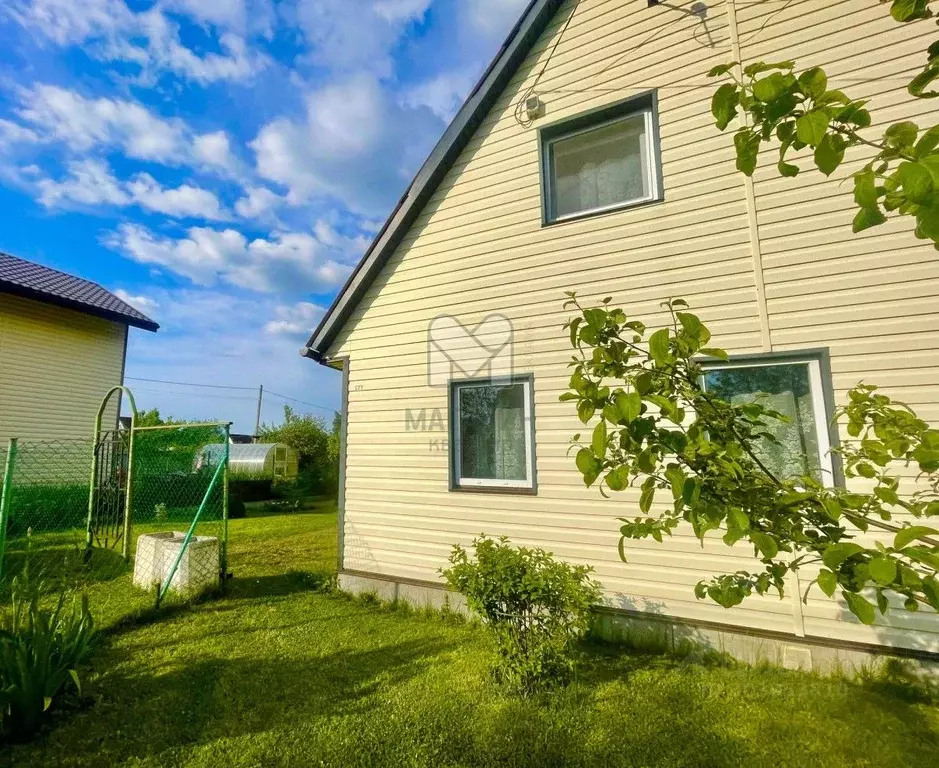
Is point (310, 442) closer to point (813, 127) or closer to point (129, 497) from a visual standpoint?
point (129, 497)

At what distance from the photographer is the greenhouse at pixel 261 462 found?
19481mm

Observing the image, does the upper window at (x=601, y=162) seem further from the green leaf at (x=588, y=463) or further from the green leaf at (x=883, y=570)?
the green leaf at (x=883, y=570)

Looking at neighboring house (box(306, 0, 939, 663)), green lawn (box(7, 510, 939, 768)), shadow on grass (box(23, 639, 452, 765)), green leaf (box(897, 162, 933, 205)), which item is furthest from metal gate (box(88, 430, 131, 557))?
green leaf (box(897, 162, 933, 205))

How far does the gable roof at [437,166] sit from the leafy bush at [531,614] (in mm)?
4384

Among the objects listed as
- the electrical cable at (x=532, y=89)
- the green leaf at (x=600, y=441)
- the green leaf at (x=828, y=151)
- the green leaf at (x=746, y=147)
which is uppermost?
the electrical cable at (x=532, y=89)

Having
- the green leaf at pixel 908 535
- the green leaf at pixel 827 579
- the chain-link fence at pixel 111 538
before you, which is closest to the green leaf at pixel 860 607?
the green leaf at pixel 827 579

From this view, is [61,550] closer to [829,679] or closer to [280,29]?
[280,29]

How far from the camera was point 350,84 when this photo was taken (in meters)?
8.34

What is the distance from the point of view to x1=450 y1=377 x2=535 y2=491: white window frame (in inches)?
209

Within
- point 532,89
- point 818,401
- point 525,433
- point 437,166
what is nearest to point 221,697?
point 525,433

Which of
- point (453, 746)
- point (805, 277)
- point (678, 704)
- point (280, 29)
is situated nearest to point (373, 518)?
point (453, 746)

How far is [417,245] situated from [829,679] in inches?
252

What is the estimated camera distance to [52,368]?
12977 mm

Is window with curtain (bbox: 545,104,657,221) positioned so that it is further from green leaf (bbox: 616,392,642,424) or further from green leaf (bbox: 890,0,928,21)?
green leaf (bbox: 616,392,642,424)
